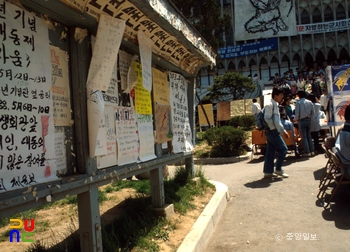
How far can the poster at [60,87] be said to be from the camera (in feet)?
8.74

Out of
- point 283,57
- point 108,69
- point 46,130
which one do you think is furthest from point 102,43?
point 283,57

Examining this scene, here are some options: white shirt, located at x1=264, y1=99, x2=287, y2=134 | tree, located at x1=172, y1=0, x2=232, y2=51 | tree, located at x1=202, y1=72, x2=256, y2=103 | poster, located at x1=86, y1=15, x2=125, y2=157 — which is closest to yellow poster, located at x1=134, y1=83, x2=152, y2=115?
poster, located at x1=86, y1=15, x2=125, y2=157

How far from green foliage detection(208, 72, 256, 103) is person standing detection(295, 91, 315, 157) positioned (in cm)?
1843

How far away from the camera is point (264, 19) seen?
1393 inches

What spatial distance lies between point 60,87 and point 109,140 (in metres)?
0.80

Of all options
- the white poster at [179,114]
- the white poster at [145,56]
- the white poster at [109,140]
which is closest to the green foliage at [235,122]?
the white poster at [179,114]

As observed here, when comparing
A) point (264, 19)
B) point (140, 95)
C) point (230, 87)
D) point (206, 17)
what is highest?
point (264, 19)

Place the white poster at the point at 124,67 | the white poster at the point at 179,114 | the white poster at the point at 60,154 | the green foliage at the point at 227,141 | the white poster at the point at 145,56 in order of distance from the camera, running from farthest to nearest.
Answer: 1. the green foliage at the point at 227,141
2. the white poster at the point at 179,114
3. the white poster at the point at 145,56
4. the white poster at the point at 124,67
5. the white poster at the point at 60,154

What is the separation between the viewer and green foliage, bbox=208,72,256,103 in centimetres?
2784

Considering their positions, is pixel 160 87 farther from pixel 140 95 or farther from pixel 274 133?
pixel 274 133

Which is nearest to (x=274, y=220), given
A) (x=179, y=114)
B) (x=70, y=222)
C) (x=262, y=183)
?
(x=262, y=183)

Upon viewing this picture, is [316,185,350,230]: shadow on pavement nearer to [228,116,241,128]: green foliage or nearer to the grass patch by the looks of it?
the grass patch

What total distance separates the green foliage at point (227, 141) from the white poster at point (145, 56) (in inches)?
265

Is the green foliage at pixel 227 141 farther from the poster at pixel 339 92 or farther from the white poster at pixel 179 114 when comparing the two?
the white poster at pixel 179 114
